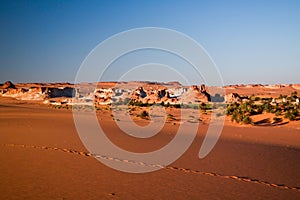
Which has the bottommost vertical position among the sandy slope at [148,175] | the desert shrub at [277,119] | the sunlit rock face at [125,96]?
the sandy slope at [148,175]

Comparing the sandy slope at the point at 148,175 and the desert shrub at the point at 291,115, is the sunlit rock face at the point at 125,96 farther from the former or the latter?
the sandy slope at the point at 148,175

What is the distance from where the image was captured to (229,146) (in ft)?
47.2

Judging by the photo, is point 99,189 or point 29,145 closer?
point 99,189

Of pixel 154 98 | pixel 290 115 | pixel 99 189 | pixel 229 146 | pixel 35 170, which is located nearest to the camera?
pixel 99 189

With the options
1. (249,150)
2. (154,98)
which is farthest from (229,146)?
(154,98)

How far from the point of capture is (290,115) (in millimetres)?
25312

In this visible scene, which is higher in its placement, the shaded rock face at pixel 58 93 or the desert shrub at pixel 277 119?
the shaded rock face at pixel 58 93

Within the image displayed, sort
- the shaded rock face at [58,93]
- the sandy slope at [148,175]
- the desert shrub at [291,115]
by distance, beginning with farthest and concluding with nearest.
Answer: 1. the shaded rock face at [58,93]
2. the desert shrub at [291,115]
3. the sandy slope at [148,175]

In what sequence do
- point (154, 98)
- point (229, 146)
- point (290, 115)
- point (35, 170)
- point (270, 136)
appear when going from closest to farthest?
point (35, 170), point (229, 146), point (270, 136), point (290, 115), point (154, 98)

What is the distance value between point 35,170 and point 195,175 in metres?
4.21

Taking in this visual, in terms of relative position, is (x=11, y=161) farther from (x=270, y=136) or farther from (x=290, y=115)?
(x=290, y=115)

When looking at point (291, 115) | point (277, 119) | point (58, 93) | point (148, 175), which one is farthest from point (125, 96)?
point (148, 175)

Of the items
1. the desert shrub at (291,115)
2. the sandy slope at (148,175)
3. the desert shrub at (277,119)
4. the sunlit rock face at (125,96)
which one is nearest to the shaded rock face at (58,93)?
the sunlit rock face at (125,96)

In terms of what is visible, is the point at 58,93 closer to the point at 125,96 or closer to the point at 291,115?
the point at 125,96
